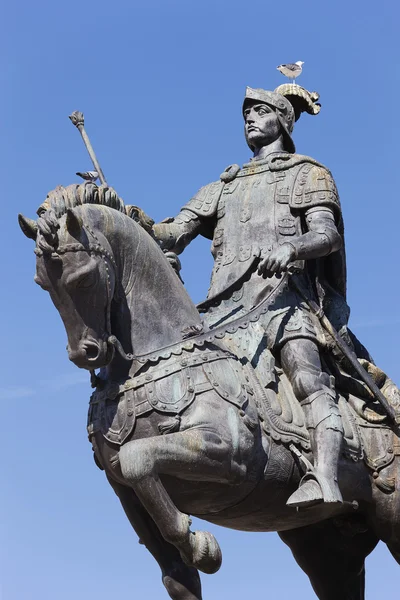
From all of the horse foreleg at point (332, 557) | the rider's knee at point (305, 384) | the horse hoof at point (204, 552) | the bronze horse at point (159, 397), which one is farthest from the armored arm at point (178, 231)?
the horse hoof at point (204, 552)

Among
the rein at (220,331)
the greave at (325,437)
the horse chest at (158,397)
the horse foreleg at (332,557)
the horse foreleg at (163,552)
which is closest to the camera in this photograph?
the horse chest at (158,397)

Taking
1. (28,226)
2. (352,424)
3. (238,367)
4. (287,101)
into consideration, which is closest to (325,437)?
(352,424)

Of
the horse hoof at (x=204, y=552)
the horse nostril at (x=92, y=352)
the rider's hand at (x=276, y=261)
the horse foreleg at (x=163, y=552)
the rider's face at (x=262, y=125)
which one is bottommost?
the horse hoof at (x=204, y=552)

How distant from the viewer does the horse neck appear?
40.6ft

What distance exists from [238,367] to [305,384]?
0.67 meters

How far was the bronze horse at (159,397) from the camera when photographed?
1189 cm

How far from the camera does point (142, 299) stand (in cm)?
1244

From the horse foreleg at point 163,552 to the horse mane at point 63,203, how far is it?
2141 millimetres

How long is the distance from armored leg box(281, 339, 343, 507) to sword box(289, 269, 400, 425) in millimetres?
318

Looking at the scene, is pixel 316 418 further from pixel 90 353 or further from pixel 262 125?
pixel 262 125

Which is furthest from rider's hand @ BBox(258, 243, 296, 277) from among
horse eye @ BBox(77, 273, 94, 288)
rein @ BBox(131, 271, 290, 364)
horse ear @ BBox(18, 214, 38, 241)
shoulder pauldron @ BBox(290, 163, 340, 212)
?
horse ear @ BBox(18, 214, 38, 241)

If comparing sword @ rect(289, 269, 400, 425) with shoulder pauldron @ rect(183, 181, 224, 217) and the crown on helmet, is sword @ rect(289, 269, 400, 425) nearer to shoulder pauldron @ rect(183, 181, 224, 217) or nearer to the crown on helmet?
shoulder pauldron @ rect(183, 181, 224, 217)

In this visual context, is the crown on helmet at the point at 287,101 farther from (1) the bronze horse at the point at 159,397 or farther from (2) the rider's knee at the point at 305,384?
(2) the rider's knee at the point at 305,384

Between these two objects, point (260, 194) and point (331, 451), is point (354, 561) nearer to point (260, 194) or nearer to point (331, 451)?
point (331, 451)
